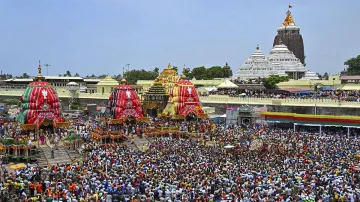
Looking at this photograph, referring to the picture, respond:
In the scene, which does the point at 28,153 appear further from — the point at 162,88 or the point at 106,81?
the point at 106,81

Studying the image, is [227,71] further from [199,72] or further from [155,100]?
[155,100]

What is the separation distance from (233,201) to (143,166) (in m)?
6.59

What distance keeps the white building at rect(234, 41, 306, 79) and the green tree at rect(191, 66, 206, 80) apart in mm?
12619

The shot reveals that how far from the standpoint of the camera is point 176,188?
19203 millimetres

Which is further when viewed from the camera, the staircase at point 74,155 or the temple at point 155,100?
the temple at point 155,100

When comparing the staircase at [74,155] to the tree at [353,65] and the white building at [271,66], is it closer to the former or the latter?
the white building at [271,66]

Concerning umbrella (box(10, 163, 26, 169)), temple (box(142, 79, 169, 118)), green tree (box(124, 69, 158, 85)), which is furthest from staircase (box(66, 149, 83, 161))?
green tree (box(124, 69, 158, 85))

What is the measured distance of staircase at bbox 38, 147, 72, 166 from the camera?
2607 centimetres

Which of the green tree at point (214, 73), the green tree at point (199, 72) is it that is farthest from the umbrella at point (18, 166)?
the green tree at point (199, 72)

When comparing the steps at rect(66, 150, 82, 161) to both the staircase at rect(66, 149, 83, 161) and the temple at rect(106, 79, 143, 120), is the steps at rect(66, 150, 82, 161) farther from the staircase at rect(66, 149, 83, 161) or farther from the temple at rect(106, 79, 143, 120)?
the temple at rect(106, 79, 143, 120)

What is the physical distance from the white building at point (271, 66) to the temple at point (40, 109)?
132ft

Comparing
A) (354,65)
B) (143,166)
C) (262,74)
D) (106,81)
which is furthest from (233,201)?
(354,65)

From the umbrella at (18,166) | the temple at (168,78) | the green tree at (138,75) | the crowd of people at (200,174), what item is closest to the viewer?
the crowd of people at (200,174)

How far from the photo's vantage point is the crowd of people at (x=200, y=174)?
18406 mm
